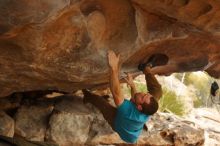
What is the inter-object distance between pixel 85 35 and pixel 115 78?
30.5 inches

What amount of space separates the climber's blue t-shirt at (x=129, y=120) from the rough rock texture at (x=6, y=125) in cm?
219

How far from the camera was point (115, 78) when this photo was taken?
6801mm

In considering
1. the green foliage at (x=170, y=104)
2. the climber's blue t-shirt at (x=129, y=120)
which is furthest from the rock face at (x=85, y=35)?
the green foliage at (x=170, y=104)

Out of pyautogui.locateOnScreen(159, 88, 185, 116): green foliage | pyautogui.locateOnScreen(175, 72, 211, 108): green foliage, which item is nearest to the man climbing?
pyautogui.locateOnScreen(159, 88, 185, 116): green foliage

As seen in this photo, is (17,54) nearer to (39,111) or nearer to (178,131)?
(39,111)

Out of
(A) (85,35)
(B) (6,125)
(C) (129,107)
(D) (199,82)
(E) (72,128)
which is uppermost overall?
(A) (85,35)

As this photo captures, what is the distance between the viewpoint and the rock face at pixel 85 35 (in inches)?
232

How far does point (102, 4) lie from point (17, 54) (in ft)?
4.72

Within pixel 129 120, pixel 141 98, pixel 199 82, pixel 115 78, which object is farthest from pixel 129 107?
pixel 199 82

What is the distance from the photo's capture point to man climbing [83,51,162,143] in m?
6.75

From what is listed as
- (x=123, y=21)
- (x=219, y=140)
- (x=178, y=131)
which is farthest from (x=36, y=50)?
(x=219, y=140)

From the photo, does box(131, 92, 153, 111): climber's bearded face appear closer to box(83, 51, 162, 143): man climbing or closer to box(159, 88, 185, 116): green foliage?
box(83, 51, 162, 143): man climbing

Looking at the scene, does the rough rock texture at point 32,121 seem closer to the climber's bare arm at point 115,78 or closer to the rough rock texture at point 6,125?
the rough rock texture at point 6,125

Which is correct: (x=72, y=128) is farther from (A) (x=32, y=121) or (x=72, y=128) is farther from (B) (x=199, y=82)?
(B) (x=199, y=82)
